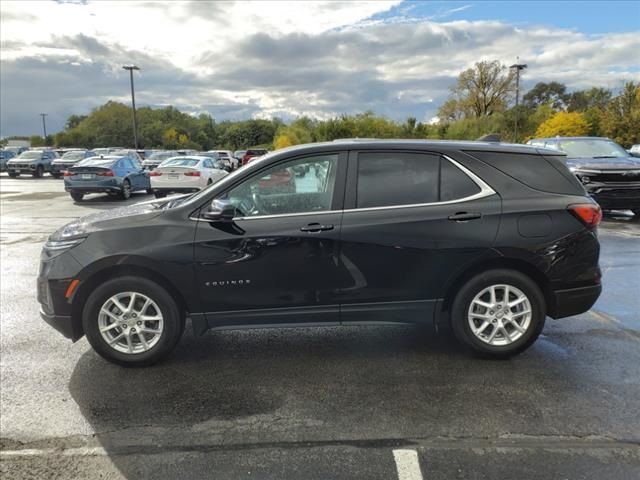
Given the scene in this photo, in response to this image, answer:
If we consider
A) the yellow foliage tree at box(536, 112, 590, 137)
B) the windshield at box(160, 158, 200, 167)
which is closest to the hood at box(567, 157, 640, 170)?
the windshield at box(160, 158, 200, 167)

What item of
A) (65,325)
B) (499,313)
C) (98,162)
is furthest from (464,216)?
(98,162)

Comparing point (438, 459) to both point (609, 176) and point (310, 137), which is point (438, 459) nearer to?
point (609, 176)

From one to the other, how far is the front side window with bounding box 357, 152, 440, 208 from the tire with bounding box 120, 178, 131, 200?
14798mm

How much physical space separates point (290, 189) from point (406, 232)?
0.98 m

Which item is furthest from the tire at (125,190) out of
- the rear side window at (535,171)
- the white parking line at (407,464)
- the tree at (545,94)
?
the tree at (545,94)

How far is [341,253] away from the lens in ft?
12.6

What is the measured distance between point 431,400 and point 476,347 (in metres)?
0.80

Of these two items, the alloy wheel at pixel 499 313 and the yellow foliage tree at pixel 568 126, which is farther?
the yellow foliage tree at pixel 568 126

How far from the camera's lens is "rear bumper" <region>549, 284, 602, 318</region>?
13.3ft

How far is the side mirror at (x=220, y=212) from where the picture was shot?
3727 millimetres

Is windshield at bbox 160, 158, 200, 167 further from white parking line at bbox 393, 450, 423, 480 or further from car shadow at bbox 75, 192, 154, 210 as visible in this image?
white parking line at bbox 393, 450, 423, 480

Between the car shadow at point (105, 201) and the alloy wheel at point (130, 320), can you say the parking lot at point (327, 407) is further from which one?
the car shadow at point (105, 201)

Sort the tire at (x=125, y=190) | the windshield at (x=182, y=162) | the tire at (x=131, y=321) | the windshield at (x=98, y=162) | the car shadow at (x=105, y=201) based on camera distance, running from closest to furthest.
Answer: the tire at (x=131, y=321) → the car shadow at (x=105, y=201) → the windshield at (x=182, y=162) → the windshield at (x=98, y=162) → the tire at (x=125, y=190)

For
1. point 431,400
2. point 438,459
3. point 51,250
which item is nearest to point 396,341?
point 431,400
